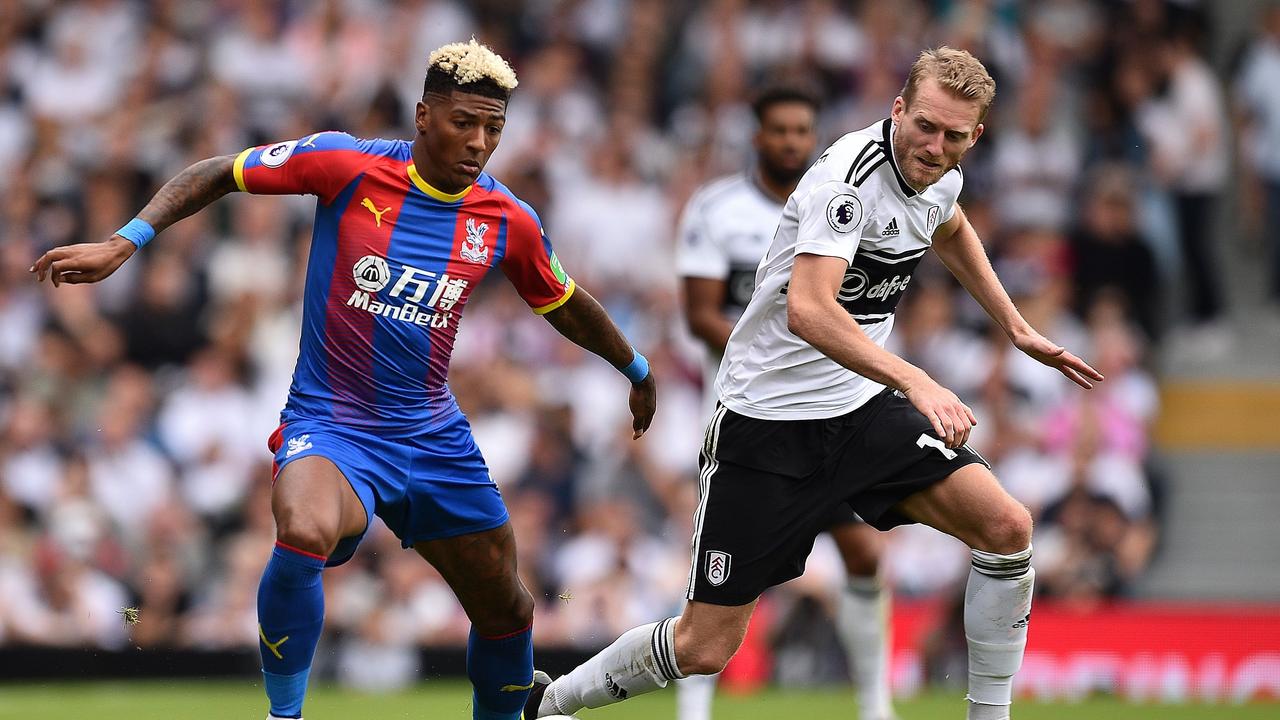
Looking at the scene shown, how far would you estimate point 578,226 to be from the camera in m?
14.7

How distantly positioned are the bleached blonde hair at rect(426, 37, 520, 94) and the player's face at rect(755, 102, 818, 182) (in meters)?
2.50

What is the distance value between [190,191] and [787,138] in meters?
3.31

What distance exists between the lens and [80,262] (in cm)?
610

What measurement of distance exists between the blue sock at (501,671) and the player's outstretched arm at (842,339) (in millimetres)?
1882

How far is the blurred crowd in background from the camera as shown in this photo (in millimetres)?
12500

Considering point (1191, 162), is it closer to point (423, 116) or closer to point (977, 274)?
point (977, 274)

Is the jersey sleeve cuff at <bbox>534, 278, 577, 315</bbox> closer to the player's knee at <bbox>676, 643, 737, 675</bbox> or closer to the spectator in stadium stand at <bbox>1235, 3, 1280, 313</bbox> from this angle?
the player's knee at <bbox>676, 643, 737, 675</bbox>

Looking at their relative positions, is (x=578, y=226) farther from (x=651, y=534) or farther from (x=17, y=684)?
(x=17, y=684)

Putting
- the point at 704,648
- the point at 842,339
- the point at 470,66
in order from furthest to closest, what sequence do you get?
1. the point at 704,648
2. the point at 470,66
3. the point at 842,339

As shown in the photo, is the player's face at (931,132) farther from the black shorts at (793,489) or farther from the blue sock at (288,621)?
the blue sock at (288,621)

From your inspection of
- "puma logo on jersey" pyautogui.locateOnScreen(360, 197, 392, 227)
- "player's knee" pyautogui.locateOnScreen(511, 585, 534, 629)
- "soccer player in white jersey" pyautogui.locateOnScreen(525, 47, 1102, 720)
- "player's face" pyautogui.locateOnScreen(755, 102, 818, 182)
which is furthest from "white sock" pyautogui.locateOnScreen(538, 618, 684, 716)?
"player's face" pyautogui.locateOnScreen(755, 102, 818, 182)

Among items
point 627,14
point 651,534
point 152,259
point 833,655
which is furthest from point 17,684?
point 627,14

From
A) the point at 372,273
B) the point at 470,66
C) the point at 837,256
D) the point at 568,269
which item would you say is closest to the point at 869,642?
the point at 837,256

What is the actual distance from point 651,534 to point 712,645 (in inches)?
→ 238
